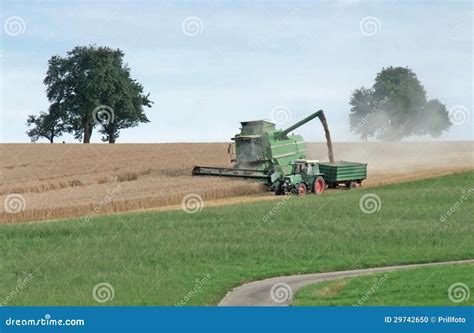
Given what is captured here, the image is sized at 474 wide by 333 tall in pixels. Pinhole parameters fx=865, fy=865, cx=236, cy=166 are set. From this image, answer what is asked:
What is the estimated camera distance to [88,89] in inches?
3711

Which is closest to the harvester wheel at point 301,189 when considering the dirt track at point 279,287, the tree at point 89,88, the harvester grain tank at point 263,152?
the harvester grain tank at point 263,152

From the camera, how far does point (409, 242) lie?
34.6m

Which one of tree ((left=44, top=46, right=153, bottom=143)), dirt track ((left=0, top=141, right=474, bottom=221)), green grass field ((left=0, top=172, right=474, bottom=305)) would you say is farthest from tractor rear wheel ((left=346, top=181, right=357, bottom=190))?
tree ((left=44, top=46, right=153, bottom=143))

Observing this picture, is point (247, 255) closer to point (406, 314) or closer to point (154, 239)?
point (154, 239)

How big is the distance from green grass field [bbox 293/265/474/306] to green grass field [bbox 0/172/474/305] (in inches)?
115

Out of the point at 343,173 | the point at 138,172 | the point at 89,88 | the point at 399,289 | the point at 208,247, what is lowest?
the point at 399,289

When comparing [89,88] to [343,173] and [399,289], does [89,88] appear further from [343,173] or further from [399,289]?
[399,289]

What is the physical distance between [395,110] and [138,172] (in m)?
62.3

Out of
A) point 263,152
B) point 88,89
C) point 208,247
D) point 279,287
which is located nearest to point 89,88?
point 88,89

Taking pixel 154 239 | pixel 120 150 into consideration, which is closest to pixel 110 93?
pixel 120 150

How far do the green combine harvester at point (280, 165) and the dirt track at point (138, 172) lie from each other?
1.05 m

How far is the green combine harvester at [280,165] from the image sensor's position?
55.2 metres

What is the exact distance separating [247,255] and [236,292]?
6972mm

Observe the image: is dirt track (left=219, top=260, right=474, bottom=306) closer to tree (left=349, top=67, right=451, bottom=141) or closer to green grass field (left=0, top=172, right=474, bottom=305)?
green grass field (left=0, top=172, right=474, bottom=305)
